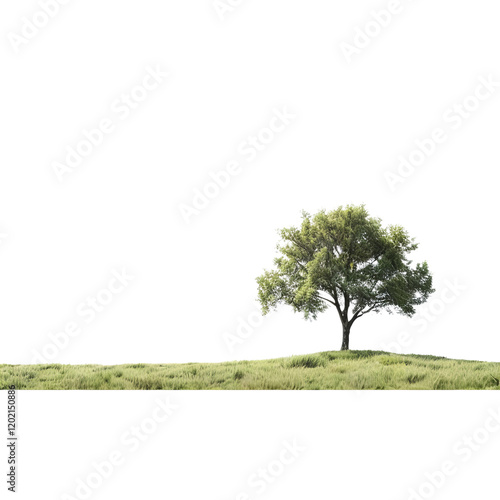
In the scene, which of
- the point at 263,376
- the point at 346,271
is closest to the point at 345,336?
the point at 346,271

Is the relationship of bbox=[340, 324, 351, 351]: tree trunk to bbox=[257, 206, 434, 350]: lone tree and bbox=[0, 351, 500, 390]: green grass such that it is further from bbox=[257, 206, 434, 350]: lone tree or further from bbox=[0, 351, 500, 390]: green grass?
bbox=[0, 351, 500, 390]: green grass

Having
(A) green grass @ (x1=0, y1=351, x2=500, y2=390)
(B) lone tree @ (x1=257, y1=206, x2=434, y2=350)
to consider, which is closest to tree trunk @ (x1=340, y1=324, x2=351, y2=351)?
(B) lone tree @ (x1=257, y1=206, x2=434, y2=350)

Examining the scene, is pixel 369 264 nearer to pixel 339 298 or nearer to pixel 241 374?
pixel 339 298

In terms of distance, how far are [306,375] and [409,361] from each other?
4229 millimetres

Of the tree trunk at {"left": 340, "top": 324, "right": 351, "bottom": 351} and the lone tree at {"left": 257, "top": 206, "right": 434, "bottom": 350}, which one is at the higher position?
the lone tree at {"left": 257, "top": 206, "right": 434, "bottom": 350}

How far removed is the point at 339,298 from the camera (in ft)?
53.7

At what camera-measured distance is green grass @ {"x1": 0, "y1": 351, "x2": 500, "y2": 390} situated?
34.6 ft

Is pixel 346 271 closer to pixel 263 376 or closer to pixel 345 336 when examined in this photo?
pixel 345 336

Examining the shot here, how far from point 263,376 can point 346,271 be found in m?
6.55

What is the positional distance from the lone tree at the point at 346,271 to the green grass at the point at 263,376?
352 cm

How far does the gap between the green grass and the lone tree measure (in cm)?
352
